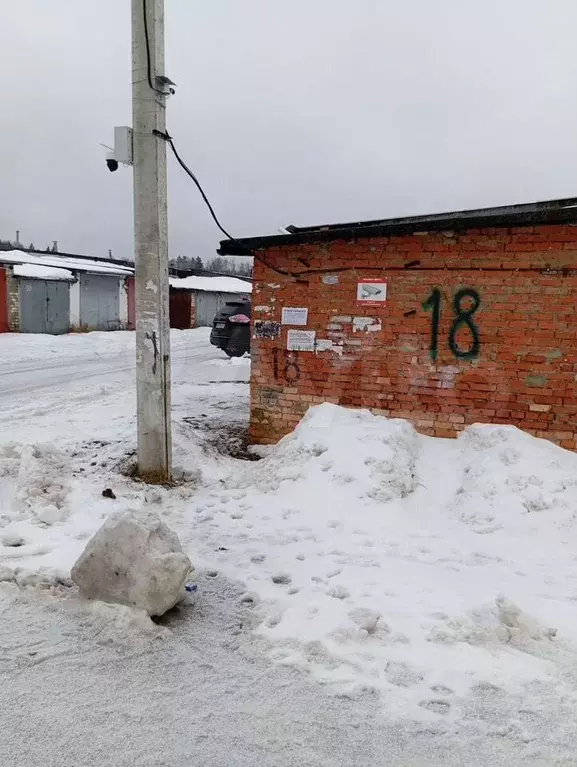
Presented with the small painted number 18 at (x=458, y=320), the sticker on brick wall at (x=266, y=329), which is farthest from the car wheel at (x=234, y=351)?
the small painted number 18 at (x=458, y=320)

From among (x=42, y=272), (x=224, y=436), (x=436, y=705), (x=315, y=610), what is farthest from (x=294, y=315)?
(x=42, y=272)

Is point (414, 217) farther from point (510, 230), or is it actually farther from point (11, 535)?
point (11, 535)

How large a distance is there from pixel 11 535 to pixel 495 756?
3.22m

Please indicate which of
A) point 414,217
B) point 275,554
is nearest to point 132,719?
point 275,554

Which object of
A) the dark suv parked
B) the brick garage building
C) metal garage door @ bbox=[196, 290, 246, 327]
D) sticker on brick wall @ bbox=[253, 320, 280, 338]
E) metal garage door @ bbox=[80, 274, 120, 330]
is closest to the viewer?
the brick garage building

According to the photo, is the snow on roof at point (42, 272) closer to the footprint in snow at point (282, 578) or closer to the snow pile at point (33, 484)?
the snow pile at point (33, 484)

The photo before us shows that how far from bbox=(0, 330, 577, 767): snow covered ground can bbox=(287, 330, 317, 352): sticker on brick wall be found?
0.94 m

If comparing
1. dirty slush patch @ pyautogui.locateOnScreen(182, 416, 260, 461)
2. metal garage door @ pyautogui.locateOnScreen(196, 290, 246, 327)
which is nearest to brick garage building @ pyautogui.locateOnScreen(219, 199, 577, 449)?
dirty slush patch @ pyautogui.locateOnScreen(182, 416, 260, 461)

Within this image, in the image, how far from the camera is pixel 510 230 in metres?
5.53

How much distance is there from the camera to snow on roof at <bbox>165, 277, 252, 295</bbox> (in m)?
30.0

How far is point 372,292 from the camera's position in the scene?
20.4 feet

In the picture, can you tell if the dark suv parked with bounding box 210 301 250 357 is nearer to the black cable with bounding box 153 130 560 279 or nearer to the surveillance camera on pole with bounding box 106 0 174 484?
the black cable with bounding box 153 130 560 279

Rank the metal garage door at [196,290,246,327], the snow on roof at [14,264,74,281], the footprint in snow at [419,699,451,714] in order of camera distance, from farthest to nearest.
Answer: the metal garage door at [196,290,246,327]
the snow on roof at [14,264,74,281]
the footprint in snow at [419,699,451,714]

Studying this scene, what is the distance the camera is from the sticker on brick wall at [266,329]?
6.80m
